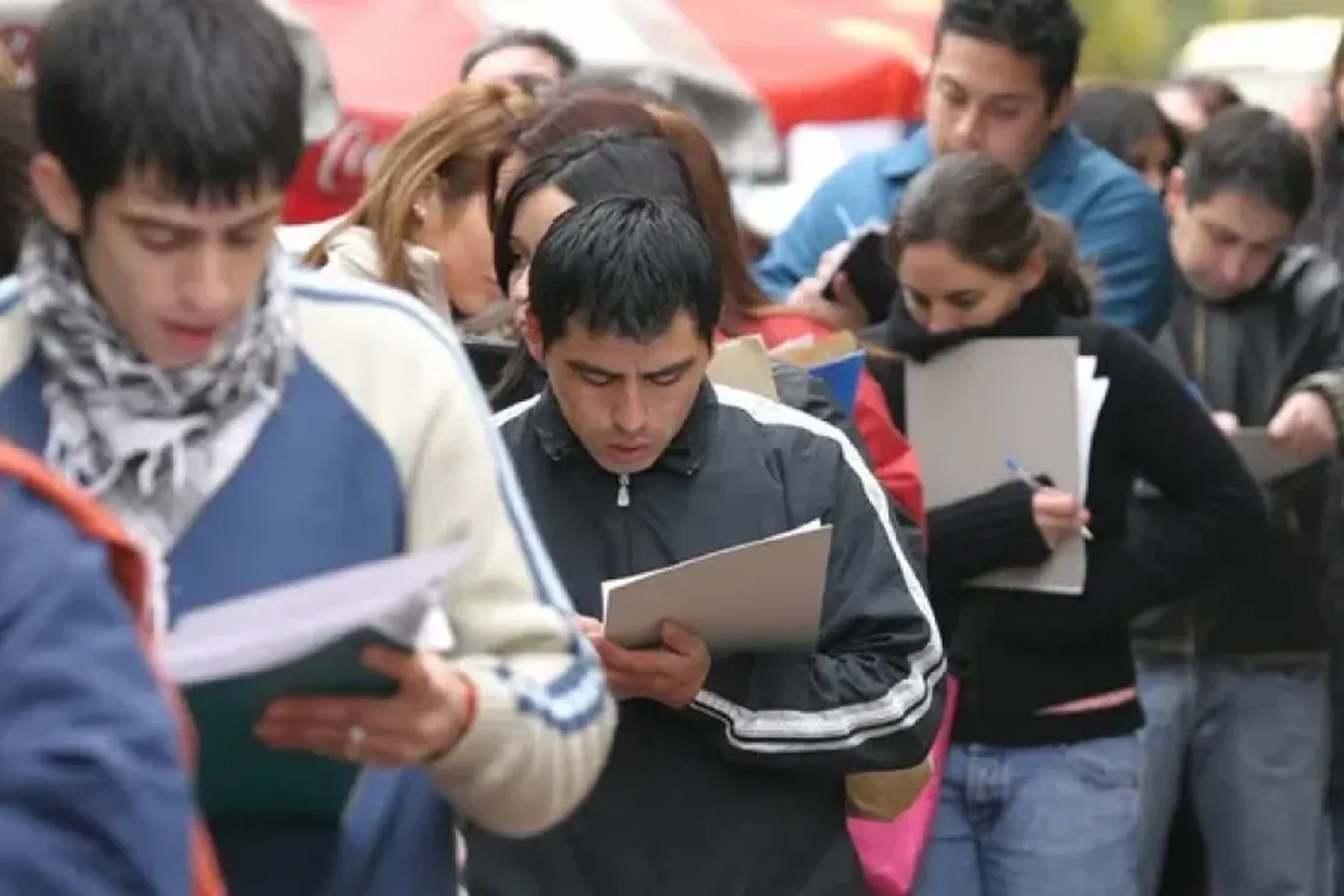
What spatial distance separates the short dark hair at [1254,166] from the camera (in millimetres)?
3998

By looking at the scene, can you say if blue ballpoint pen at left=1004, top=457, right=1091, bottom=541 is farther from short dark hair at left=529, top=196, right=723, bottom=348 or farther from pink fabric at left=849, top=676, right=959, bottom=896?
short dark hair at left=529, top=196, right=723, bottom=348

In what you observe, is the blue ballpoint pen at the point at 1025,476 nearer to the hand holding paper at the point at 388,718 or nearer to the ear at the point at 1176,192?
the ear at the point at 1176,192

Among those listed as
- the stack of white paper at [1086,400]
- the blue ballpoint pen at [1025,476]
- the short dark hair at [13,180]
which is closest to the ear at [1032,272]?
the stack of white paper at [1086,400]

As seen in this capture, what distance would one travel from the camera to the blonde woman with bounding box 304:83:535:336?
2.89 metres

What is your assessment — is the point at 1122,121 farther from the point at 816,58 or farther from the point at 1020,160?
the point at 816,58

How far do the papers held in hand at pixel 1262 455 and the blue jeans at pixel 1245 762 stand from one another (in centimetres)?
34

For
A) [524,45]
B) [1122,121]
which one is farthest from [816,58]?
[524,45]

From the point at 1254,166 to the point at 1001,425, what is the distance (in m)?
0.94

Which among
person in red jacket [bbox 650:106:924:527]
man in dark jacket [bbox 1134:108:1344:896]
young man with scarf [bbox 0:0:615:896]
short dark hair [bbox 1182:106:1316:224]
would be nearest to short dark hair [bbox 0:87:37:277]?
young man with scarf [bbox 0:0:615:896]

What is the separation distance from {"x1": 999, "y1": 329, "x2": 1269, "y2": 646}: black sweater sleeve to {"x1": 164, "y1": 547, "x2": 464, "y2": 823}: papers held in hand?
74.2 inches

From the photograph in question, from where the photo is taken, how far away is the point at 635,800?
230cm

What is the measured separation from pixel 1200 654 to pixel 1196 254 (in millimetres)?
661

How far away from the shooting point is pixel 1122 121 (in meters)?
5.21

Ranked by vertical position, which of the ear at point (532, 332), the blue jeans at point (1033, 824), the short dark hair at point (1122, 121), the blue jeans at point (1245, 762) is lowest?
the blue jeans at point (1245, 762)
